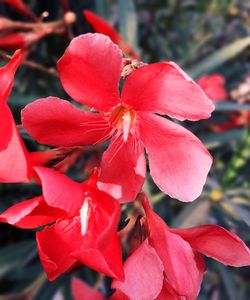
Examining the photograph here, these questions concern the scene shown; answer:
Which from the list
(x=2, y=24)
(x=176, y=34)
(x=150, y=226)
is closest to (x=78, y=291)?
(x=150, y=226)

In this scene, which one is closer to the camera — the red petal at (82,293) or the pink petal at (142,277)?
the pink petal at (142,277)

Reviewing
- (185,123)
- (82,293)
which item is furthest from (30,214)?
(185,123)

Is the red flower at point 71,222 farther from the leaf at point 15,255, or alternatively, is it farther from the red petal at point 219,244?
the leaf at point 15,255

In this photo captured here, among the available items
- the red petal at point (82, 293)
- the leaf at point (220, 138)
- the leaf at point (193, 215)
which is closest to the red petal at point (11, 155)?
the red petal at point (82, 293)

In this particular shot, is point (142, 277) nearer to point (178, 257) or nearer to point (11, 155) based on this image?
point (178, 257)

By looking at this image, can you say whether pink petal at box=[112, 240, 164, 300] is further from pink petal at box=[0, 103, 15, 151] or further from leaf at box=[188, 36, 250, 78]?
leaf at box=[188, 36, 250, 78]

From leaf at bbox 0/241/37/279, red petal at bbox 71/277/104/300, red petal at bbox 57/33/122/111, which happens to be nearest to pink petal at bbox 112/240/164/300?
red petal at bbox 57/33/122/111
